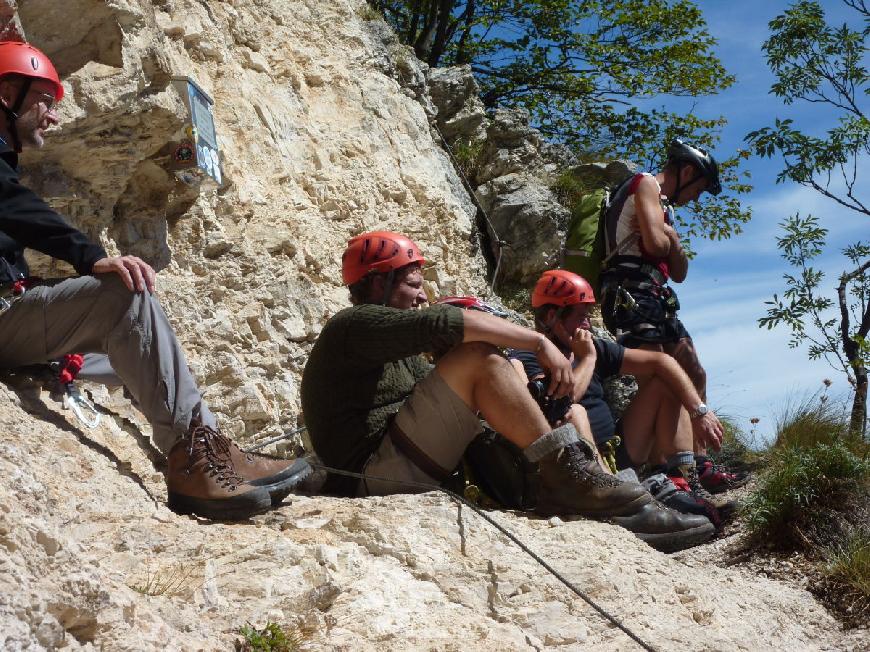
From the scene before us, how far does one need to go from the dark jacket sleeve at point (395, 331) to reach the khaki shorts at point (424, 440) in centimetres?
23

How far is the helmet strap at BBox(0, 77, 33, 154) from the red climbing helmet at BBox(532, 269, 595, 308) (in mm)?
2995

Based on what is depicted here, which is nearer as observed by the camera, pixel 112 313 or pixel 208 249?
pixel 112 313

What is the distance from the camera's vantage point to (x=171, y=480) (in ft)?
12.5

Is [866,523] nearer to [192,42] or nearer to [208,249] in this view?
[208,249]

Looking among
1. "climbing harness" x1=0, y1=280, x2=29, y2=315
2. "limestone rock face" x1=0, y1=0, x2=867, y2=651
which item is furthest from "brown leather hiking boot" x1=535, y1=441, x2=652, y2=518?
"climbing harness" x1=0, y1=280, x2=29, y2=315

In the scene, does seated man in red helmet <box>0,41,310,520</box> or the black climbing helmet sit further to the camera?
the black climbing helmet

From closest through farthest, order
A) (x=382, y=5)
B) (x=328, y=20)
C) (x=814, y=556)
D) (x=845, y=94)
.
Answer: (x=814, y=556), (x=328, y=20), (x=845, y=94), (x=382, y=5)

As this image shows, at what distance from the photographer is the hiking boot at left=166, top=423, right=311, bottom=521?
3.74 meters

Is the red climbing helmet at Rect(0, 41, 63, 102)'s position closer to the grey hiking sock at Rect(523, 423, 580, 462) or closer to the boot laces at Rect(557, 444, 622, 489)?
the grey hiking sock at Rect(523, 423, 580, 462)

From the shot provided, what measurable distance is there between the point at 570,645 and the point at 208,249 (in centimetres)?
360

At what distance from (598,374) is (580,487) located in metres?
1.67

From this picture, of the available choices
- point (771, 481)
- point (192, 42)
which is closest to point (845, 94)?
point (771, 481)

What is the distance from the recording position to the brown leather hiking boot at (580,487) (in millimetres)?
4383

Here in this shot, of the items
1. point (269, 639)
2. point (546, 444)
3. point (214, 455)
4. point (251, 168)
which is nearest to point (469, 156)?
point (251, 168)
